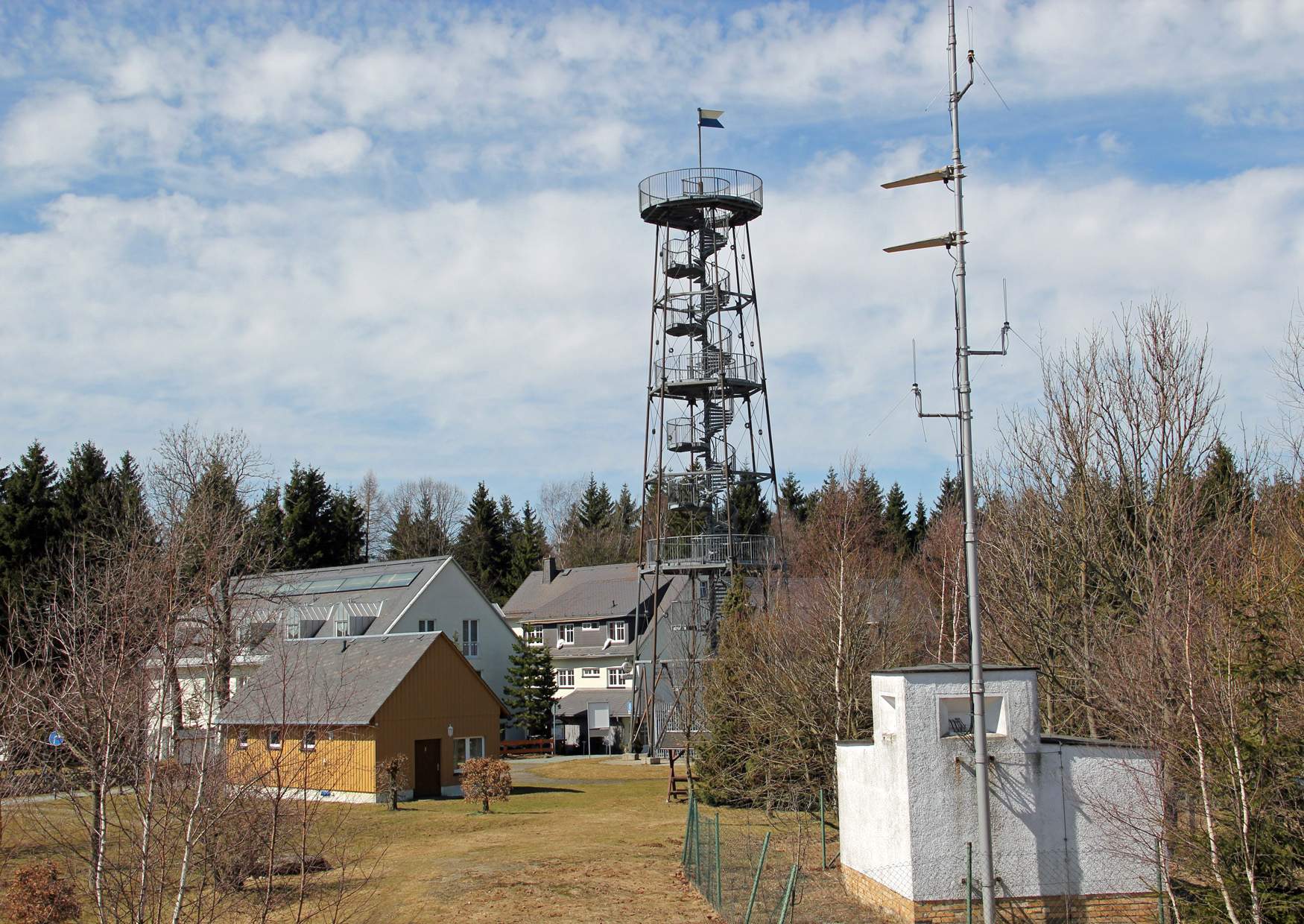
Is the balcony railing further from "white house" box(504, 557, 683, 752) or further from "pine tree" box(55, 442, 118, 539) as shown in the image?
"pine tree" box(55, 442, 118, 539)

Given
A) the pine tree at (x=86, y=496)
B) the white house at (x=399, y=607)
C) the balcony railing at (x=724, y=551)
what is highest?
the pine tree at (x=86, y=496)

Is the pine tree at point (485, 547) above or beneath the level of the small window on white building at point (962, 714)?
above

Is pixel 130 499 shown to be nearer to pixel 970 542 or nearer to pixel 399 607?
pixel 399 607

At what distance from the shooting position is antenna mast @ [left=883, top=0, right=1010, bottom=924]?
47.0 feet

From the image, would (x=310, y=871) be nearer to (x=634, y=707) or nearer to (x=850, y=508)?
(x=850, y=508)

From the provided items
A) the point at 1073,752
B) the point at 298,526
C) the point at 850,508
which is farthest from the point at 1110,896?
the point at 298,526

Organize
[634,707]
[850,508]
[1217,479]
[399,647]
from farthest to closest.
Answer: [634,707] < [399,647] < [850,508] < [1217,479]

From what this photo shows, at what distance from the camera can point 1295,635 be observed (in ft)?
47.1

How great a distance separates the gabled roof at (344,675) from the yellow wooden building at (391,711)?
0.15 ft

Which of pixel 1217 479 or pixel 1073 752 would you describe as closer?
pixel 1073 752

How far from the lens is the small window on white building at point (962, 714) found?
52.8 feet

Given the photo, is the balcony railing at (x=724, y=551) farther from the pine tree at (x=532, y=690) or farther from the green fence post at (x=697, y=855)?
the green fence post at (x=697, y=855)

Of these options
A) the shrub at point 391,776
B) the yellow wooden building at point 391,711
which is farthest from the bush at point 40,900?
the shrub at point 391,776

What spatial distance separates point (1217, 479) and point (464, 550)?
71008 millimetres
